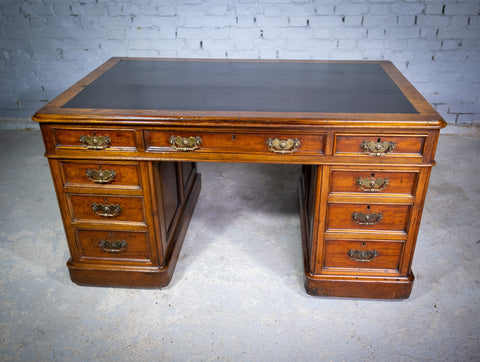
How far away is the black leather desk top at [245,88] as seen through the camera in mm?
1859

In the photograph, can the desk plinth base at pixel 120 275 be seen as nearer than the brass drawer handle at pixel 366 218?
No

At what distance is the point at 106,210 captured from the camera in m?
2.02

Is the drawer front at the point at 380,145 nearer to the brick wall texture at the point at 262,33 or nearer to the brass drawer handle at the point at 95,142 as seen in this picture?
the brass drawer handle at the point at 95,142

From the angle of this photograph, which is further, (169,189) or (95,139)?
(169,189)

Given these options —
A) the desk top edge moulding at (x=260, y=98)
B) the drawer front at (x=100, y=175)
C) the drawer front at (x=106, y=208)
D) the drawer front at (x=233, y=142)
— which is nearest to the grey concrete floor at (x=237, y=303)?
the drawer front at (x=106, y=208)

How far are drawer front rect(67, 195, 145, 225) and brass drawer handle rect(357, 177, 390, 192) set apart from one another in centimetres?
100

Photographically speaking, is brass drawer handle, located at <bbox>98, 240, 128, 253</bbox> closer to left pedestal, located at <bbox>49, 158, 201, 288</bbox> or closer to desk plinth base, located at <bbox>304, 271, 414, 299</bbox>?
left pedestal, located at <bbox>49, 158, 201, 288</bbox>

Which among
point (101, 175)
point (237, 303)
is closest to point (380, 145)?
point (237, 303)

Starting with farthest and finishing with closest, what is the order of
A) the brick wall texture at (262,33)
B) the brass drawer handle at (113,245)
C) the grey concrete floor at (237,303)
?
the brick wall texture at (262,33)
the brass drawer handle at (113,245)
the grey concrete floor at (237,303)

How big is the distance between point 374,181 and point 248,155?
56 cm

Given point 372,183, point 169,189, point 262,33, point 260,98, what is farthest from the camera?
point 262,33

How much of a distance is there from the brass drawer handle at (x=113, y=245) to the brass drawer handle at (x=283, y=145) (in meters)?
0.89

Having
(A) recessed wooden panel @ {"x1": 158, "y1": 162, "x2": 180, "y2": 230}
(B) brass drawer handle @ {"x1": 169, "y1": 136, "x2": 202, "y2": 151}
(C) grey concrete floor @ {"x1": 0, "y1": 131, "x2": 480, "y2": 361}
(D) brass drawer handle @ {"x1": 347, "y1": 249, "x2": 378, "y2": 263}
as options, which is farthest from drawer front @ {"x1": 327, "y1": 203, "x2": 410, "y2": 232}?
(A) recessed wooden panel @ {"x1": 158, "y1": 162, "x2": 180, "y2": 230}

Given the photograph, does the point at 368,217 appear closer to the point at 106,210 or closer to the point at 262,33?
the point at 106,210
